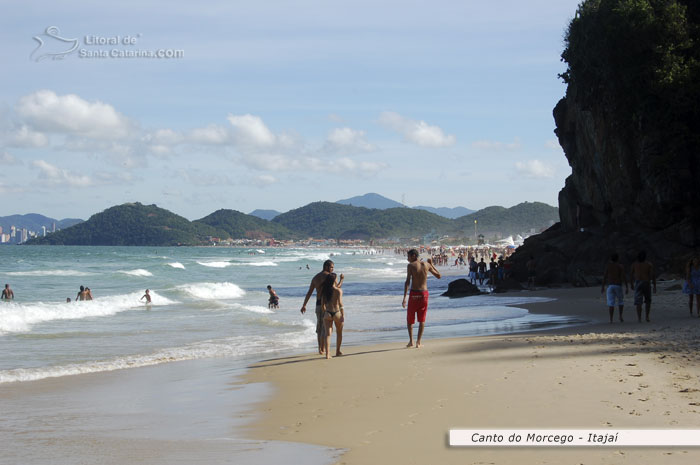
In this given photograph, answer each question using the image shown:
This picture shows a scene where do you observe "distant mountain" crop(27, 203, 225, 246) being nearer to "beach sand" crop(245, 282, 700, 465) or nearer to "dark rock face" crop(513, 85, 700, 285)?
"dark rock face" crop(513, 85, 700, 285)

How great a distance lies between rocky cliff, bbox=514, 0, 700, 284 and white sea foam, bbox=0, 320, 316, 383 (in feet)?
55.7

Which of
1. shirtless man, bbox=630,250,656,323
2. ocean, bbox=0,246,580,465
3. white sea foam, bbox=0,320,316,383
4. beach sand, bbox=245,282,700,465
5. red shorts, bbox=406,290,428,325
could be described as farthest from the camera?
shirtless man, bbox=630,250,656,323

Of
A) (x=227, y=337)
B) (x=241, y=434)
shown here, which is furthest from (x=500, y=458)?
(x=227, y=337)

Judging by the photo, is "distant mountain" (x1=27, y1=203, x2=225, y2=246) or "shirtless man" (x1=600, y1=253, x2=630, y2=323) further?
"distant mountain" (x1=27, y1=203, x2=225, y2=246)

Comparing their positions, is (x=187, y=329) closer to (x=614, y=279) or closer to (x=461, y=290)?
(x=614, y=279)

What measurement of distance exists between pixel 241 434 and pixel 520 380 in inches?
140

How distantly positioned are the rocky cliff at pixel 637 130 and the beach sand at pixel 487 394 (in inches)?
669

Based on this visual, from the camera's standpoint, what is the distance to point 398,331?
17.0 meters

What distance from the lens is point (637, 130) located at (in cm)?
3031

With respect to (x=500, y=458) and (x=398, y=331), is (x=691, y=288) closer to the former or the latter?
(x=398, y=331)

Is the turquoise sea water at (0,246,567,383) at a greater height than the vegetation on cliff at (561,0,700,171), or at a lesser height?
lesser
